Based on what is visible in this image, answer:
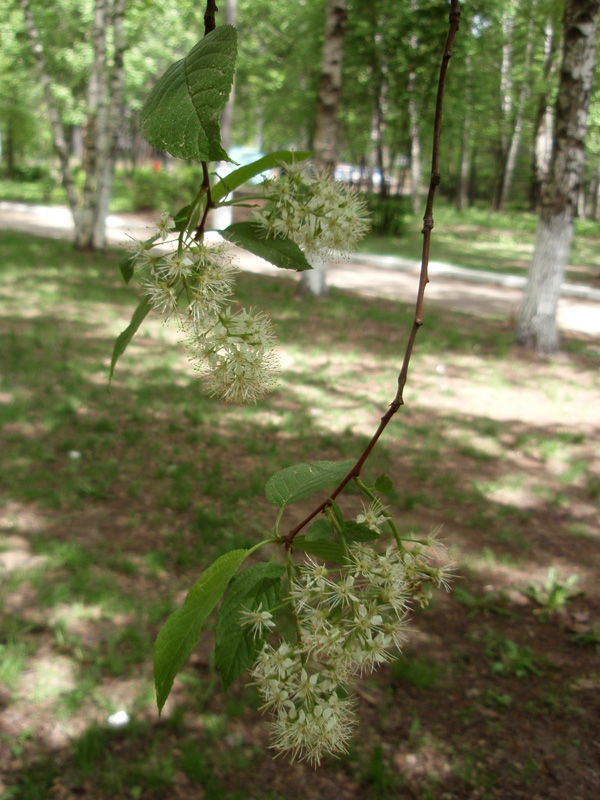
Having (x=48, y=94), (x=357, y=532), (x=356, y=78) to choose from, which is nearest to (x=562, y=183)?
(x=357, y=532)

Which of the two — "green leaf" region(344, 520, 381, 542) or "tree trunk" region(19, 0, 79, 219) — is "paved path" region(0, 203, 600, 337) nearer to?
"tree trunk" region(19, 0, 79, 219)

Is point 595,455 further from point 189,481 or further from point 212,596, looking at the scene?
point 212,596

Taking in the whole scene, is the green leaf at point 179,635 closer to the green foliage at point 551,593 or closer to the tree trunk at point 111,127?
the green foliage at point 551,593

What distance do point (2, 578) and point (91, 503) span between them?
79 cm

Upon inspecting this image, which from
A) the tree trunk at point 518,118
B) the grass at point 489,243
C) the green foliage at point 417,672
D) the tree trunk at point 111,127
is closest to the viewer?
the green foliage at point 417,672

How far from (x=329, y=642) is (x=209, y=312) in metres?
0.36

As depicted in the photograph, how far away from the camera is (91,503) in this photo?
13.3 feet

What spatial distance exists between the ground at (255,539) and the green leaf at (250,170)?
76 centimetres

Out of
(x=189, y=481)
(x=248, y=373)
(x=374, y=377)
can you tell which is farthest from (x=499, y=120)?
(x=248, y=373)

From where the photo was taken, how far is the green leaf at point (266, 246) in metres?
0.70

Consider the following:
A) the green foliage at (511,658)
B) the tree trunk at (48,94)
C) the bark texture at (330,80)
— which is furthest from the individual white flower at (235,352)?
the tree trunk at (48,94)

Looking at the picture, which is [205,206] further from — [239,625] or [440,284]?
[440,284]

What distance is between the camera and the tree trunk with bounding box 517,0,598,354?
591 centimetres

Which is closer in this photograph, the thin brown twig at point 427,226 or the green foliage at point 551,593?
the thin brown twig at point 427,226
